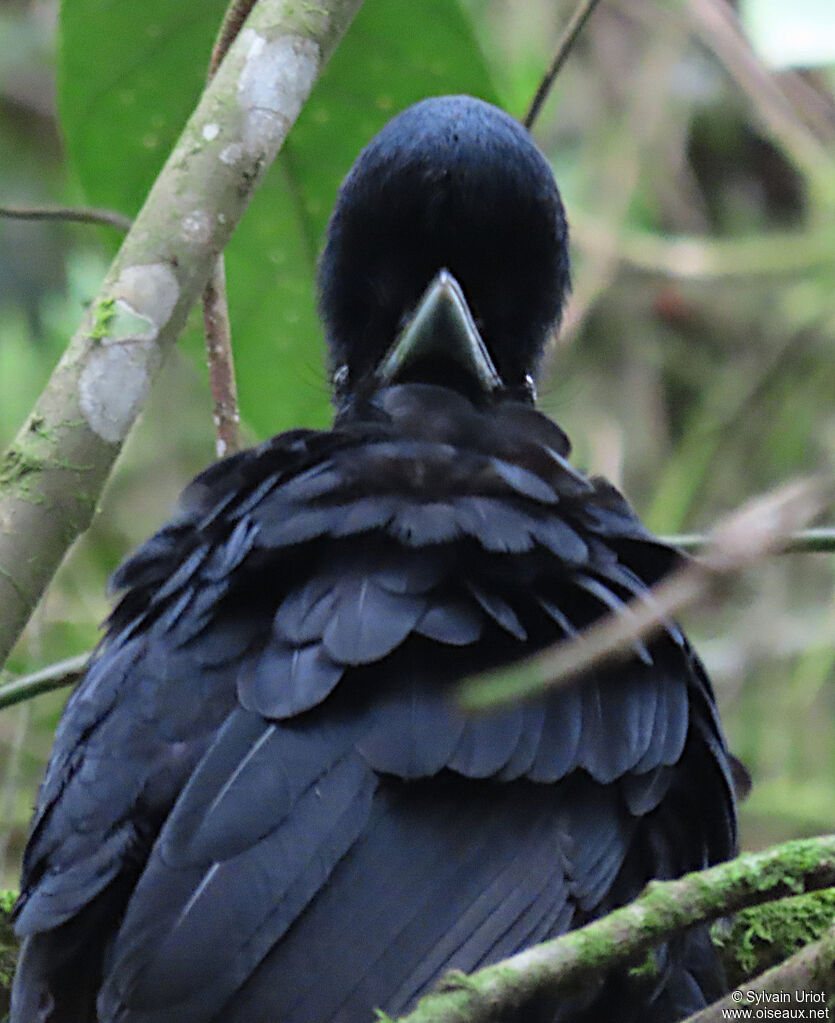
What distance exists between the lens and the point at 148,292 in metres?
2.30

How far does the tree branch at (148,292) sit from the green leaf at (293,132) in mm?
742

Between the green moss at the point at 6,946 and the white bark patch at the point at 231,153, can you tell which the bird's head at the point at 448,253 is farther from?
the green moss at the point at 6,946

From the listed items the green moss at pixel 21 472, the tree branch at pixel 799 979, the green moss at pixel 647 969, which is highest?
the green moss at pixel 21 472

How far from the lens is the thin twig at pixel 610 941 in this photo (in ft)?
4.82

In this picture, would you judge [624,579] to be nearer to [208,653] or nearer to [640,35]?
[208,653]

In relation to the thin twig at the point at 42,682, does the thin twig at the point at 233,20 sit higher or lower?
higher

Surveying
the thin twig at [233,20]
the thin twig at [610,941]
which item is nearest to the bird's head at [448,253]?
the thin twig at [233,20]

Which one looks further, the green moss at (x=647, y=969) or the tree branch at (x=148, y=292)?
the tree branch at (x=148, y=292)

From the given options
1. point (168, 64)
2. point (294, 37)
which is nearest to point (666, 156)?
point (168, 64)

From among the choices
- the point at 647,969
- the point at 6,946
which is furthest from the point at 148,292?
the point at 647,969

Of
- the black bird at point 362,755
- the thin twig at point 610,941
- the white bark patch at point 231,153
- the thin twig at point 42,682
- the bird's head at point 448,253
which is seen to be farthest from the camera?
the bird's head at point 448,253

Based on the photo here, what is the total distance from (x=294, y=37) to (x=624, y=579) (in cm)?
106

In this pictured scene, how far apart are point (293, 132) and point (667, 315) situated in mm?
2755

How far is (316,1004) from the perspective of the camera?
6.08ft
